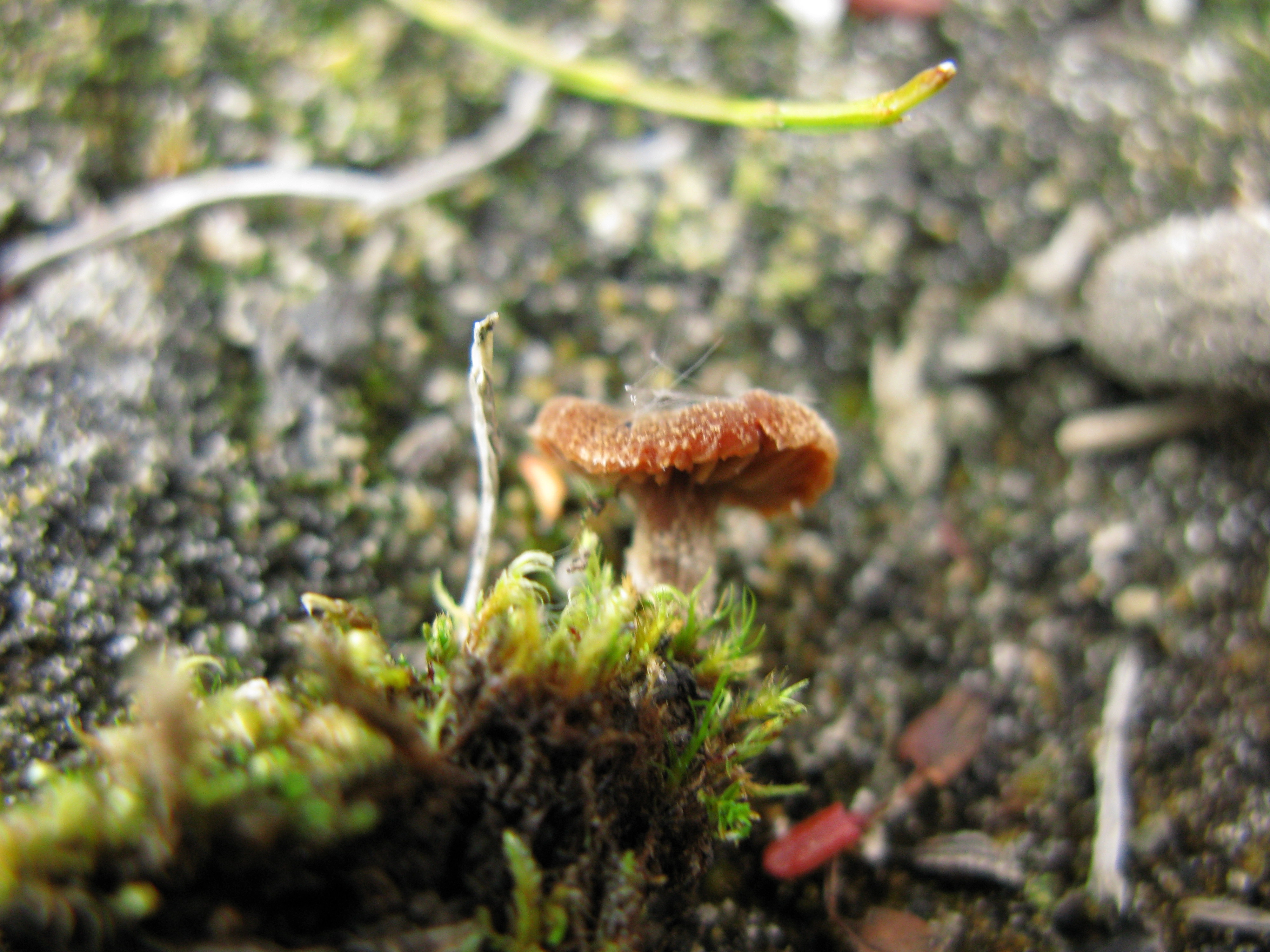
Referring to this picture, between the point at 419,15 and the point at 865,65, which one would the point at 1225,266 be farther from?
the point at 419,15

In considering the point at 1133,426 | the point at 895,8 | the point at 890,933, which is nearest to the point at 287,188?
the point at 895,8

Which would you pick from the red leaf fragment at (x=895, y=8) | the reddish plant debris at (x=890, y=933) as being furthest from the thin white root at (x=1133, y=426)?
the red leaf fragment at (x=895, y=8)

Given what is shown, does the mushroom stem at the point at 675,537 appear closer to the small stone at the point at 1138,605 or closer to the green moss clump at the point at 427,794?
the green moss clump at the point at 427,794

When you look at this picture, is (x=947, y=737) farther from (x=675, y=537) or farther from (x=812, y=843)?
(x=675, y=537)

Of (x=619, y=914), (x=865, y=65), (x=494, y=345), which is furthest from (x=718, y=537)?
(x=865, y=65)

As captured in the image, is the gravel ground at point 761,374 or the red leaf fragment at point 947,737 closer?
the gravel ground at point 761,374

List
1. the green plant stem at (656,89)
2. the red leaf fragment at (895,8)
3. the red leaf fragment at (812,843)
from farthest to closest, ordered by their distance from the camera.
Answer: the red leaf fragment at (895,8), the red leaf fragment at (812,843), the green plant stem at (656,89)
